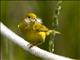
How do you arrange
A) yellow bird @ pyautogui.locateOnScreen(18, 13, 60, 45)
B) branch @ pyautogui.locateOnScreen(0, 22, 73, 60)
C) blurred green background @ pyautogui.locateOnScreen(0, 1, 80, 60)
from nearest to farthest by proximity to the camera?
branch @ pyautogui.locateOnScreen(0, 22, 73, 60)
yellow bird @ pyautogui.locateOnScreen(18, 13, 60, 45)
blurred green background @ pyautogui.locateOnScreen(0, 1, 80, 60)

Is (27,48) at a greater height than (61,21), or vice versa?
(27,48)

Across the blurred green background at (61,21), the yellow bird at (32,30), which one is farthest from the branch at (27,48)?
the blurred green background at (61,21)

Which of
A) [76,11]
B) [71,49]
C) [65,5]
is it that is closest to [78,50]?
[71,49]

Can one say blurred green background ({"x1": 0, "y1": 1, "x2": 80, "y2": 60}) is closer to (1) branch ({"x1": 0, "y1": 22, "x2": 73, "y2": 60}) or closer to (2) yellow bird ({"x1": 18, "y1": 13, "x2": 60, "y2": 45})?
(2) yellow bird ({"x1": 18, "y1": 13, "x2": 60, "y2": 45})

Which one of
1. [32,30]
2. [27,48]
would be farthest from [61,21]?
[27,48]

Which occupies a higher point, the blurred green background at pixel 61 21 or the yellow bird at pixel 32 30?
the yellow bird at pixel 32 30

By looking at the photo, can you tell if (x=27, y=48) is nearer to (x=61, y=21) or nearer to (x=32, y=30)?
(x=32, y=30)

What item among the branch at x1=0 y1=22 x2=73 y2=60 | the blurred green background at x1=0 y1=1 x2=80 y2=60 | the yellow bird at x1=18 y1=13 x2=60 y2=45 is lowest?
the blurred green background at x1=0 y1=1 x2=80 y2=60

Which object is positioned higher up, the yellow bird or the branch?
the branch

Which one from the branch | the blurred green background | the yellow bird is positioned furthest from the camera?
the blurred green background

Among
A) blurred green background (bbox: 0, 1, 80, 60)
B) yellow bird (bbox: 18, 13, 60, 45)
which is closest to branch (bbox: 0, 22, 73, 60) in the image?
yellow bird (bbox: 18, 13, 60, 45)

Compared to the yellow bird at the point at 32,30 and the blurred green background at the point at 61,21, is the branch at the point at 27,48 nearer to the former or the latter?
the yellow bird at the point at 32,30

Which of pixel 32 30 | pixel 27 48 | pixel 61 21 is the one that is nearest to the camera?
pixel 27 48

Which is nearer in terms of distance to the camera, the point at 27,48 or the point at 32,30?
the point at 27,48
